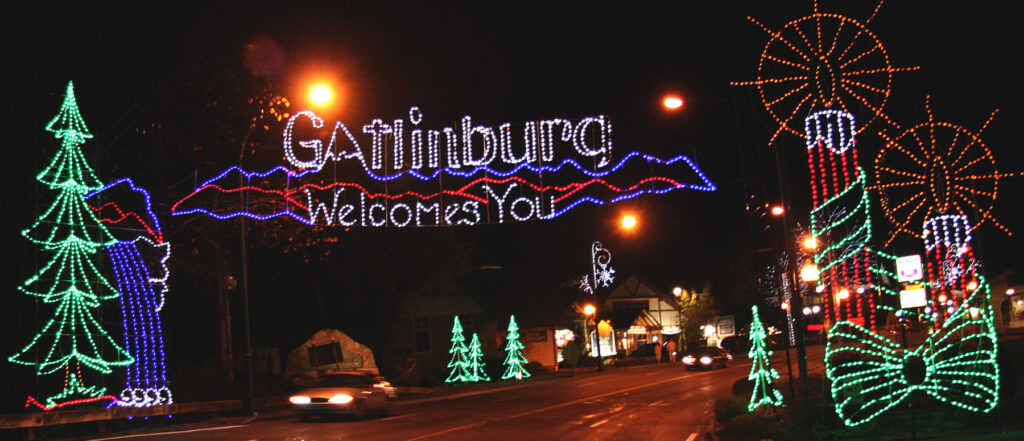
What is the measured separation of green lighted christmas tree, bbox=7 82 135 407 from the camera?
18.8 m

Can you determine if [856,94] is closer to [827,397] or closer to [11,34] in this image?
[827,397]

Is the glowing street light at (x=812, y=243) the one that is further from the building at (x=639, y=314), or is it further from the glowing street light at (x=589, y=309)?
the building at (x=639, y=314)

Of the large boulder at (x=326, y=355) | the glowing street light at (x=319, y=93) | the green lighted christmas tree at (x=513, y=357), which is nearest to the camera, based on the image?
the glowing street light at (x=319, y=93)

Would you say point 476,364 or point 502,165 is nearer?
point 502,165

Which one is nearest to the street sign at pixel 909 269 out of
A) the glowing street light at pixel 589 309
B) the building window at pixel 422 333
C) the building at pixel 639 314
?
the building window at pixel 422 333

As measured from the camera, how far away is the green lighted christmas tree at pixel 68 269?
18766mm

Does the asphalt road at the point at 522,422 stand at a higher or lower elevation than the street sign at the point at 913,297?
lower

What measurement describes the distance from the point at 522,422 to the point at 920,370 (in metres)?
8.23

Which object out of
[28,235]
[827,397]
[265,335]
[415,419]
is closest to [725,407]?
[827,397]

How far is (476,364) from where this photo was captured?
40938mm

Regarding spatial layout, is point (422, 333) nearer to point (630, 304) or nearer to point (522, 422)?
point (630, 304)

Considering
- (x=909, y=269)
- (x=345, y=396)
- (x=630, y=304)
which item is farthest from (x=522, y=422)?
(x=630, y=304)

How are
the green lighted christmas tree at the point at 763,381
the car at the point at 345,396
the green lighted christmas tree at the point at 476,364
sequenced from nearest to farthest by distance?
the green lighted christmas tree at the point at 763,381, the car at the point at 345,396, the green lighted christmas tree at the point at 476,364

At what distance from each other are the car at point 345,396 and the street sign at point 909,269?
11794 mm
